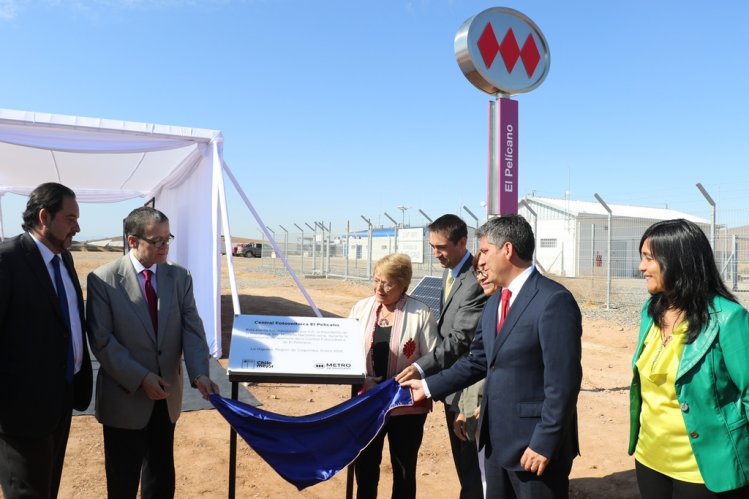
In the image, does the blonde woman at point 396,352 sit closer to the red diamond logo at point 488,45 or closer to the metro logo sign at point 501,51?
the metro logo sign at point 501,51

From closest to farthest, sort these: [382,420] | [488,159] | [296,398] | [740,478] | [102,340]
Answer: [740,478] → [102,340] → [382,420] → [488,159] → [296,398]

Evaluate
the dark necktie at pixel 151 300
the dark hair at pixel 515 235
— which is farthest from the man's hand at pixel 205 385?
the dark hair at pixel 515 235

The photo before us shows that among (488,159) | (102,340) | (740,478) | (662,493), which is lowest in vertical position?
(662,493)

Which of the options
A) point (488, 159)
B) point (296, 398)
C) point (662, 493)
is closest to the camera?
point (662, 493)

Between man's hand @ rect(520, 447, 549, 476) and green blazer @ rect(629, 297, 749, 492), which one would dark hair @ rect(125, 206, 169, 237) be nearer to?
man's hand @ rect(520, 447, 549, 476)

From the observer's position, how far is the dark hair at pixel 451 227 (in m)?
3.35

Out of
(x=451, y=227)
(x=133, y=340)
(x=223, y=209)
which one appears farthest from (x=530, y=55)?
(x=223, y=209)

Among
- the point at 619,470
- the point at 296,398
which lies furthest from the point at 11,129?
the point at 619,470

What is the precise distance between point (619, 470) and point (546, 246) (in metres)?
21.3

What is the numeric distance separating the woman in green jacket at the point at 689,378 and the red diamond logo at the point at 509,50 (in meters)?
2.53

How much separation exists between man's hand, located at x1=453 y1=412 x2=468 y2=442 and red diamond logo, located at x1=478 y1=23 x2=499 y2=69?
8.68 feet

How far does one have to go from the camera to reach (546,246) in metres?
24.8

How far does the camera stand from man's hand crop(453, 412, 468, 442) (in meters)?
3.09

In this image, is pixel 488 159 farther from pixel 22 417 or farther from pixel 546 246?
pixel 546 246
